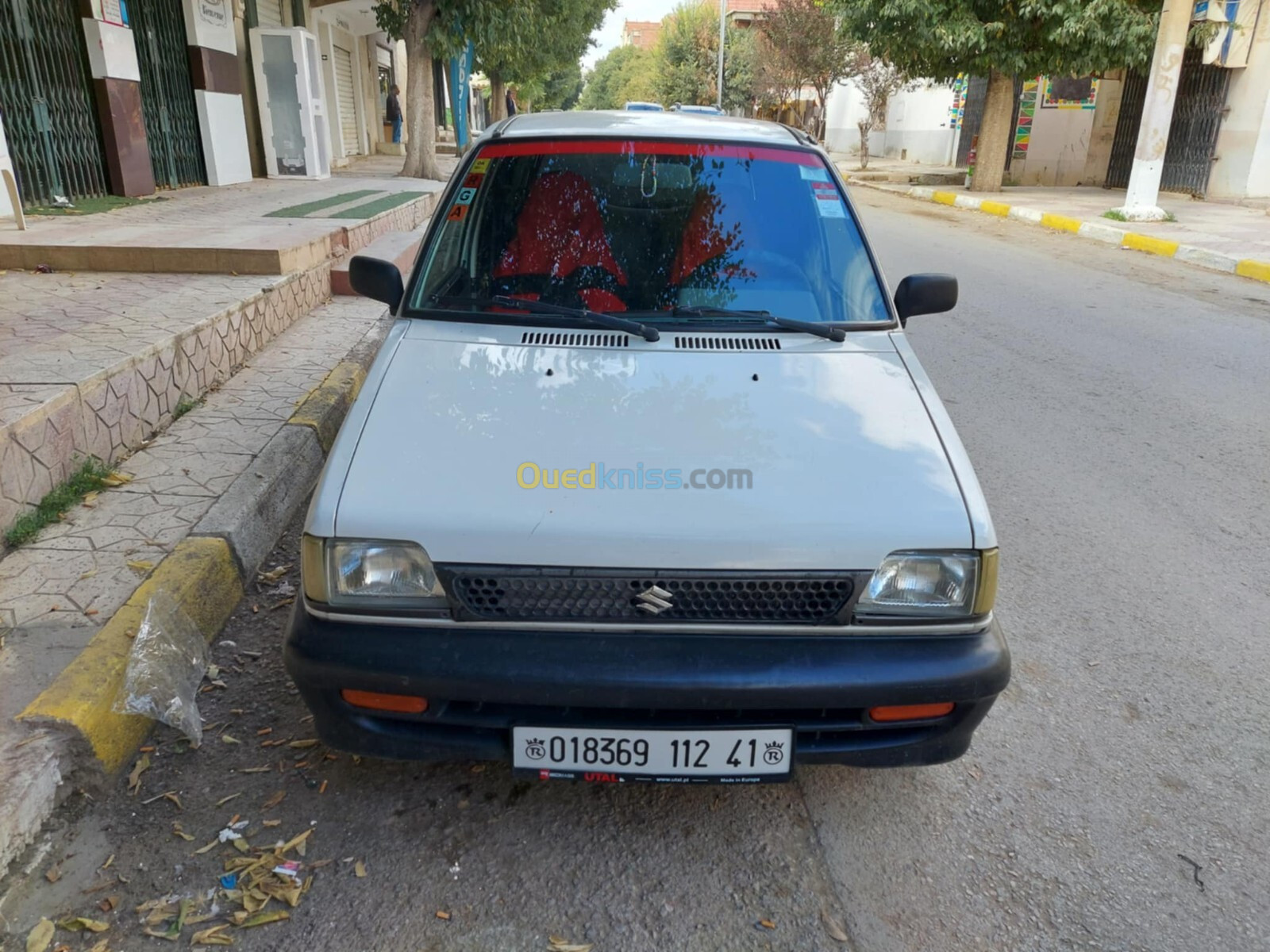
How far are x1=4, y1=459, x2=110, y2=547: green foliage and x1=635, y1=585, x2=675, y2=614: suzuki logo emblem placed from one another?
2.58 meters

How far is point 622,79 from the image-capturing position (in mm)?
79062

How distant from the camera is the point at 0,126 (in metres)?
7.91

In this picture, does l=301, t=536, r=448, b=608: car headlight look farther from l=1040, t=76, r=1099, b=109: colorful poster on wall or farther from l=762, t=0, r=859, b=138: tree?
l=762, t=0, r=859, b=138: tree

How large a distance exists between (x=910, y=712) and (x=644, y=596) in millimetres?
672

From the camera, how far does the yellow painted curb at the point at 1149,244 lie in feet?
38.8

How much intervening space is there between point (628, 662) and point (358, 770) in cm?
98

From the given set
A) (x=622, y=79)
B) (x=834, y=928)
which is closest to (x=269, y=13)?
(x=834, y=928)

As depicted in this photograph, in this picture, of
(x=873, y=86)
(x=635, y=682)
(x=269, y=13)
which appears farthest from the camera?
(x=873, y=86)

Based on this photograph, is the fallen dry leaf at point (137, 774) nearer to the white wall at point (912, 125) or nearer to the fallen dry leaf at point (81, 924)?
the fallen dry leaf at point (81, 924)

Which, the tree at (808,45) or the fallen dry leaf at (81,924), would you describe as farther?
the tree at (808,45)

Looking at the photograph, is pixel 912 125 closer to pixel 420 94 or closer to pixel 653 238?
pixel 420 94

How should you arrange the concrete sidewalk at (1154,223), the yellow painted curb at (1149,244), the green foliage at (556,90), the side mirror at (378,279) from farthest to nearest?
the green foliage at (556,90), the yellow painted curb at (1149,244), the concrete sidewalk at (1154,223), the side mirror at (378,279)

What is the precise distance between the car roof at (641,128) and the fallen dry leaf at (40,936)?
260cm

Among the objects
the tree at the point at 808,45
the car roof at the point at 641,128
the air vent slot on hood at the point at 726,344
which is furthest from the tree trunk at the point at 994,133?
the air vent slot on hood at the point at 726,344
